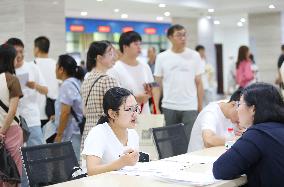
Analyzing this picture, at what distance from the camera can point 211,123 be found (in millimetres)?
4422

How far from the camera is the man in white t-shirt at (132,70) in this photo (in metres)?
5.58

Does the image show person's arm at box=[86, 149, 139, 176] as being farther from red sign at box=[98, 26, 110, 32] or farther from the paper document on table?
red sign at box=[98, 26, 110, 32]

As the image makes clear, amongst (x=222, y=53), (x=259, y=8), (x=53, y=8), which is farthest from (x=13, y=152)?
(x=222, y=53)

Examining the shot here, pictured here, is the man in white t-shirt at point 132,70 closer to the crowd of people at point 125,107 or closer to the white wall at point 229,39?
the crowd of people at point 125,107

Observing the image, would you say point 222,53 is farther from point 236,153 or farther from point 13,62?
point 236,153

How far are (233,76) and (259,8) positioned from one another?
321 centimetres

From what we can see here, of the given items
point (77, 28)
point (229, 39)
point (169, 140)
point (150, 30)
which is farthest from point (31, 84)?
point (229, 39)

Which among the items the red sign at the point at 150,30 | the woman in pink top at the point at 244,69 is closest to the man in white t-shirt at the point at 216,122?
the woman in pink top at the point at 244,69

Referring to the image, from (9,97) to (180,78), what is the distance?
242 cm

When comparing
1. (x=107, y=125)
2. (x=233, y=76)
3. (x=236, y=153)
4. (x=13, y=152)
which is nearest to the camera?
(x=236, y=153)

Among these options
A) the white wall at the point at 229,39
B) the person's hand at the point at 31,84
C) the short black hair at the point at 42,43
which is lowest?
the person's hand at the point at 31,84

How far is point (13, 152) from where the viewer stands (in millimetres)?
4871

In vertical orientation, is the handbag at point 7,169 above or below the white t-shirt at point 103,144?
below

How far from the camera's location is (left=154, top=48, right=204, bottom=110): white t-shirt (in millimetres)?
6566
